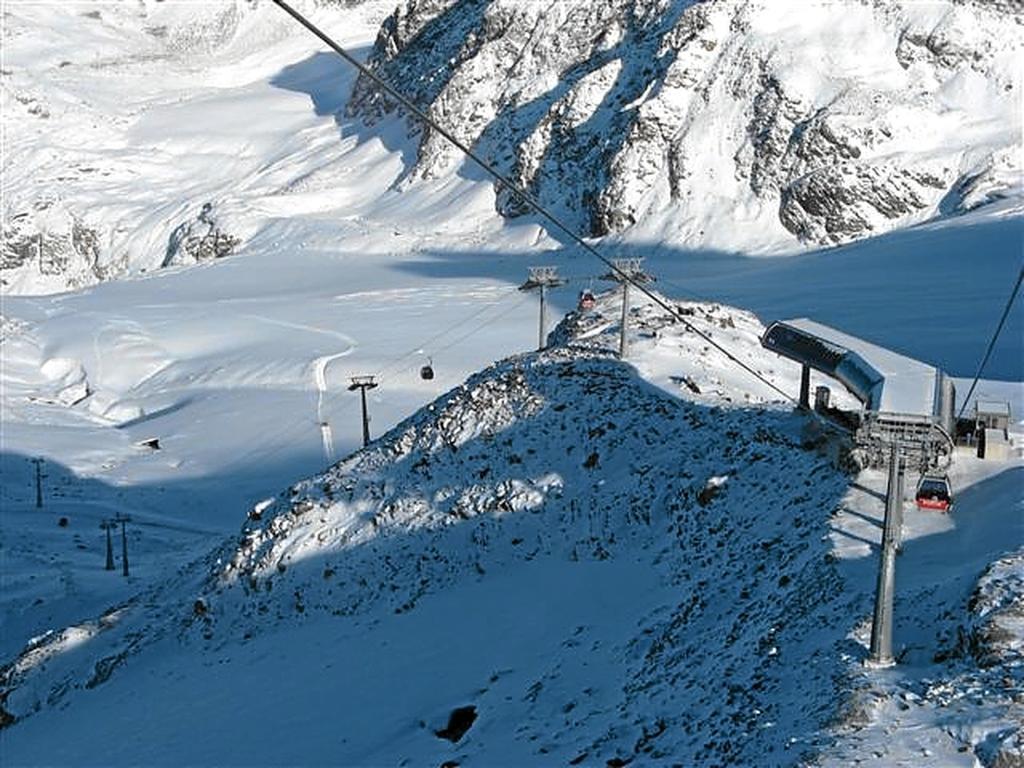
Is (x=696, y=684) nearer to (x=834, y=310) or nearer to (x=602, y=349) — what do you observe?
(x=602, y=349)

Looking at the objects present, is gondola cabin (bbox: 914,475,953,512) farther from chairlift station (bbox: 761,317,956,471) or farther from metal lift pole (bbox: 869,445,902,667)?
metal lift pole (bbox: 869,445,902,667)

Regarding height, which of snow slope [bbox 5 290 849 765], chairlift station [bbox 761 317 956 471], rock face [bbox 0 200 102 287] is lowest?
rock face [bbox 0 200 102 287]

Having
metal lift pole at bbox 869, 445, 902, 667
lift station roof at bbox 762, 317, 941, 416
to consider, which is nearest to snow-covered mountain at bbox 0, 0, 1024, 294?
lift station roof at bbox 762, 317, 941, 416

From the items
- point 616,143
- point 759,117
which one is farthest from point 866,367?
point 616,143

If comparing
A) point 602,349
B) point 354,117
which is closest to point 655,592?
point 602,349

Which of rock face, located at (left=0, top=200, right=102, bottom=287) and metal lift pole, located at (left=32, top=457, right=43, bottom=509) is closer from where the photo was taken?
metal lift pole, located at (left=32, top=457, right=43, bottom=509)

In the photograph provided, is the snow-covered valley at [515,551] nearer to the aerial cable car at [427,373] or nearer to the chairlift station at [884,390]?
the aerial cable car at [427,373]

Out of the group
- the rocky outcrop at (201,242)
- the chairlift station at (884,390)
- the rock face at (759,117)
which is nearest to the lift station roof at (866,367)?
the chairlift station at (884,390)
